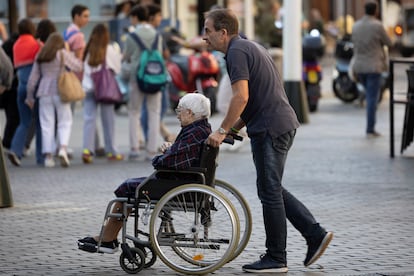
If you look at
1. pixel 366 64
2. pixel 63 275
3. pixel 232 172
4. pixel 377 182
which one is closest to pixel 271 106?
pixel 63 275

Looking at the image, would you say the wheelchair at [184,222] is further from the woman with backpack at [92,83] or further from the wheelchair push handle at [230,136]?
the woman with backpack at [92,83]

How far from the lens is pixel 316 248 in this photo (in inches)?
311

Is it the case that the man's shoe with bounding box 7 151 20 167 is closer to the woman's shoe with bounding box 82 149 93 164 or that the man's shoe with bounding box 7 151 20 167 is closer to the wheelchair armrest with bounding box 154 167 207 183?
the woman's shoe with bounding box 82 149 93 164

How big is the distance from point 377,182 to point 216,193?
16.7 ft

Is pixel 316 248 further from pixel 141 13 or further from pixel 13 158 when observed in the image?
pixel 141 13

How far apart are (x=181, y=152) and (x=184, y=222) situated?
44cm

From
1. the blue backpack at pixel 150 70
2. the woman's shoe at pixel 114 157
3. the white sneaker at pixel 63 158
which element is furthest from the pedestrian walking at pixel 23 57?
the blue backpack at pixel 150 70

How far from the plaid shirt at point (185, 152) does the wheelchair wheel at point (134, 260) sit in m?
0.55

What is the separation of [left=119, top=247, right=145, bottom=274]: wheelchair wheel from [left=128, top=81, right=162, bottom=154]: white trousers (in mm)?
6931

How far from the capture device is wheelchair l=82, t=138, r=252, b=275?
301 inches

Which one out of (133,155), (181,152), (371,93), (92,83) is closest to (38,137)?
(92,83)

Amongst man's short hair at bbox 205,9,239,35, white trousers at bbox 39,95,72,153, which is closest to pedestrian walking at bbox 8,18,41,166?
white trousers at bbox 39,95,72,153

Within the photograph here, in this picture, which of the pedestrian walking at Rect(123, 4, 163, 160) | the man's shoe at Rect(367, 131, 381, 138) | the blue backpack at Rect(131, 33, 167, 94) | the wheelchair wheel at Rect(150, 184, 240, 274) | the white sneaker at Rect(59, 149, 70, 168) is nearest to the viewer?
the wheelchair wheel at Rect(150, 184, 240, 274)

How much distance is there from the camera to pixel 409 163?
46.0 ft
